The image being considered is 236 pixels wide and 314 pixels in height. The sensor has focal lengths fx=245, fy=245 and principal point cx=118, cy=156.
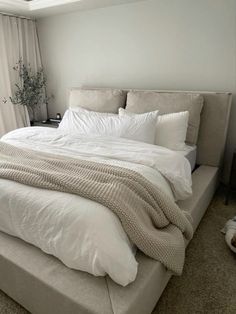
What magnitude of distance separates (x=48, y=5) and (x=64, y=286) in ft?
10.0

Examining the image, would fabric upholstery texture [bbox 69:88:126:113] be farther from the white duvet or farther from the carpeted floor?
the carpeted floor

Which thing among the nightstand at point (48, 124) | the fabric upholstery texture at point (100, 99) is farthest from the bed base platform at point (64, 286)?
the nightstand at point (48, 124)

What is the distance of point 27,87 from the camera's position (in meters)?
3.40

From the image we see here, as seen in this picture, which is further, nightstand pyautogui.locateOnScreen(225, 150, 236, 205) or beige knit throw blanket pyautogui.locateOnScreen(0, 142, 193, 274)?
nightstand pyautogui.locateOnScreen(225, 150, 236, 205)

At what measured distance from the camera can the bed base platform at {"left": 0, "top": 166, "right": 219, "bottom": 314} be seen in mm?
1079

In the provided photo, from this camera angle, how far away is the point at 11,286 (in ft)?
4.53

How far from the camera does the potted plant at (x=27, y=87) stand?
3395mm

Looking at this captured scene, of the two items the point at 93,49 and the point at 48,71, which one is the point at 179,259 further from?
the point at 48,71

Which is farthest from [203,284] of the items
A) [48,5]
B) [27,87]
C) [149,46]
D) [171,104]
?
[48,5]

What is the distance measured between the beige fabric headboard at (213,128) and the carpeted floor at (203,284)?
785mm

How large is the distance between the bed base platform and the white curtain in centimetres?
239

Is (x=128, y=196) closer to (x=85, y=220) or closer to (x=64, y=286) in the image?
(x=85, y=220)

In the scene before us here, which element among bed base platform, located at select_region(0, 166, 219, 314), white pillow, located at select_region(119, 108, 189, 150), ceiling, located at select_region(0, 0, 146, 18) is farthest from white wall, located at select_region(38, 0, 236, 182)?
bed base platform, located at select_region(0, 166, 219, 314)

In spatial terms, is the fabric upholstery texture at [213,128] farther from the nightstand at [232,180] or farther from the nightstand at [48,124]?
the nightstand at [48,124]
